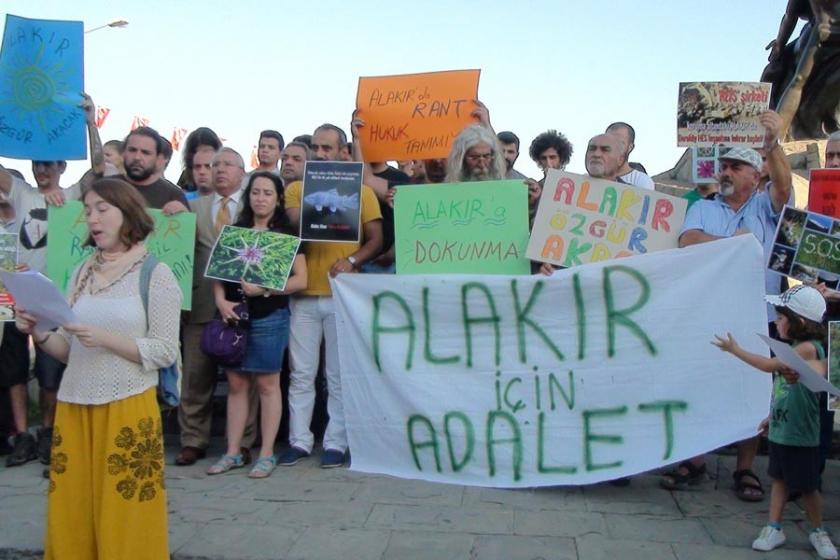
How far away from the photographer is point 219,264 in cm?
541

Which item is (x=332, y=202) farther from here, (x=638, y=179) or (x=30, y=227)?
(x=30, y=227)

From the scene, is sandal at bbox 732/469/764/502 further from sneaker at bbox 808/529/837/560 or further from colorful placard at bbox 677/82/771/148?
colorful placard at bbox 677/82/771/148

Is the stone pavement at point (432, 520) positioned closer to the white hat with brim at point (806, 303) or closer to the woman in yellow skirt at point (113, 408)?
the woman in yellow skirt at point (113, 408)

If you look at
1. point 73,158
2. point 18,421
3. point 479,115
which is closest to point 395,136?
point 479,115

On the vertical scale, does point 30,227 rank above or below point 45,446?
above

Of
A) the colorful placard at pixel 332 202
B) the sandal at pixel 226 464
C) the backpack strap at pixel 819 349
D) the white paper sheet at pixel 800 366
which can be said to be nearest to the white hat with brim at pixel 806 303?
the backpack strap at pixel 819 349

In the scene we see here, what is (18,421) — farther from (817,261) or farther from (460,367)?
(817,261)

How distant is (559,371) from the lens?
4.93 metres

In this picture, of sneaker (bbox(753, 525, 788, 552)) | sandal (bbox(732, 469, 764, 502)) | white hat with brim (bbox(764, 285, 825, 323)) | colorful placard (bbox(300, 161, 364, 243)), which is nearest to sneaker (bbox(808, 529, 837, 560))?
sneaker (bbox(753, 525, 788, 552))

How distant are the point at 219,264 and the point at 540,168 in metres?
2.78

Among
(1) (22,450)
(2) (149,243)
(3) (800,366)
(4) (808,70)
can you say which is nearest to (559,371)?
(3) (800,366)

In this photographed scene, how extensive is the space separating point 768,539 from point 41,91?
15.9ft

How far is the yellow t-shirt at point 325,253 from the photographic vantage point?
561 centimetres

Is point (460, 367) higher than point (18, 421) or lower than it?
higher
